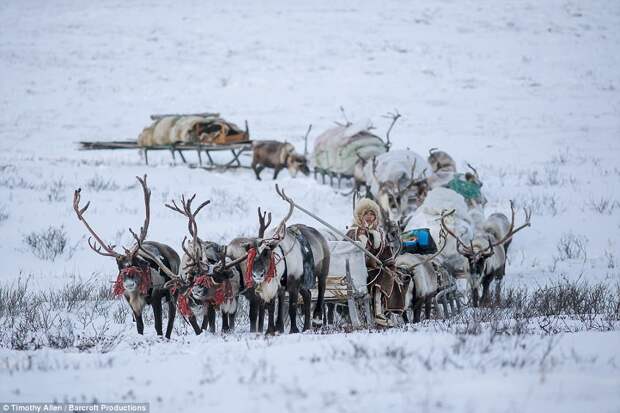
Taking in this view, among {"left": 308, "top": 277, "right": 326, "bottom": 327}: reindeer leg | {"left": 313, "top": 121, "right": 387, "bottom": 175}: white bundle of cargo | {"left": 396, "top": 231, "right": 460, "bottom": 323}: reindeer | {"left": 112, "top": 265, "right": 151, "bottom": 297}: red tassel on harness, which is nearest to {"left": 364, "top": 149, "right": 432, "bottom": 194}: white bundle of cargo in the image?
{"left": 313, "top": 121, "right": 387, "bottom": 175}: white bundle of cargo

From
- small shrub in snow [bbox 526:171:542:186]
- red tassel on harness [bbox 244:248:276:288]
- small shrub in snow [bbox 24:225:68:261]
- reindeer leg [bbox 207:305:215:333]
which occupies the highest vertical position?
red tassel on harness [bbox 244:248:276:288]

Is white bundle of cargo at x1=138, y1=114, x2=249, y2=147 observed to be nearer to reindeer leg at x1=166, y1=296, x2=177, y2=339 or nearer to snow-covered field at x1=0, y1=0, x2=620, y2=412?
snow-covered field at x1=0, y1=0, x2=620, y2=412

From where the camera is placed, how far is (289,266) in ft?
29.5

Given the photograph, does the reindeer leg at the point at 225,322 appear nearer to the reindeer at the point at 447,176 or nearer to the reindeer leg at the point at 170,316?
the reindeer leg at the point at 170,316

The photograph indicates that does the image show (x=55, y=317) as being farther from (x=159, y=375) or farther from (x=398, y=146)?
(x=398, y=146)

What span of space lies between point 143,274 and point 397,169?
10.9 meters

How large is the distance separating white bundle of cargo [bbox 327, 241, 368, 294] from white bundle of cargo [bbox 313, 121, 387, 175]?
41.6ft

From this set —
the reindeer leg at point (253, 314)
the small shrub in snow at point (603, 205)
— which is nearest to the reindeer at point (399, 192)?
the small shrub in snow at point (603, 205)

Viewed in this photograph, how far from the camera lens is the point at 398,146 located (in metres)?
29.0

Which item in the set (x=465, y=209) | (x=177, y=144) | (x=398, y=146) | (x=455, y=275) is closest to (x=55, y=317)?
(x=455, y=275)

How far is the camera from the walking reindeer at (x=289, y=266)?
8.60m

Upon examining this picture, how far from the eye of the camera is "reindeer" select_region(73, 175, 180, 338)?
8875 millimetres

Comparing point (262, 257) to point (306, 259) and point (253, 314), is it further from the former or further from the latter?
point (253, 314)

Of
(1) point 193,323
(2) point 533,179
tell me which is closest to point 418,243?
(1) point 193,323
